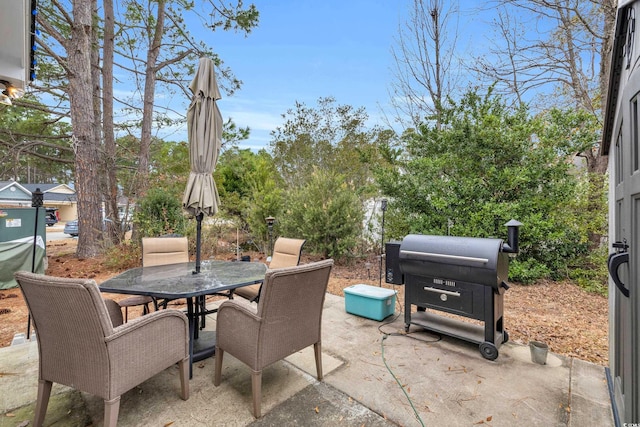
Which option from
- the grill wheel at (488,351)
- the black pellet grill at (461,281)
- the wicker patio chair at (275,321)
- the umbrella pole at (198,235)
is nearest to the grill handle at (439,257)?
the black pellet grill at (461,281)

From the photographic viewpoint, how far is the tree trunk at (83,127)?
6914 mm

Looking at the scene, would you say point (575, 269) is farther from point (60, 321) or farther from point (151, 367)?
point (60, 321)

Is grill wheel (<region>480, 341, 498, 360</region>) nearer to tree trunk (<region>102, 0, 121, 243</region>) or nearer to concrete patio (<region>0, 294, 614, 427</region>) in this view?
concrete patio (<region>0, 294, 614, 427</region>)

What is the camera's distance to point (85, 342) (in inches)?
66.7

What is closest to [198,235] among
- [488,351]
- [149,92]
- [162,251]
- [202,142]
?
[202,142]

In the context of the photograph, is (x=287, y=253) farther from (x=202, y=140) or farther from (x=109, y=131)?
(x=109, y=131)

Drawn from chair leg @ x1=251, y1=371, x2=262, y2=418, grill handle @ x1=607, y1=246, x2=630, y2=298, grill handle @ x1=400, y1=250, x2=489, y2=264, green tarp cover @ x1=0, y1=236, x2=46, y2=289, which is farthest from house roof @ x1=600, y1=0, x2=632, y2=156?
green tarp cover @ x1=0, y1=236, x2=46, y2=289

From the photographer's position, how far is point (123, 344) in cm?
176

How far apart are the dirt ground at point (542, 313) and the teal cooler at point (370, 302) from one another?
443 mm

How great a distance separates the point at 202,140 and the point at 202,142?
0.07 ft

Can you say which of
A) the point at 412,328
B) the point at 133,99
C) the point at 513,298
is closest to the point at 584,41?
the point at 513,298

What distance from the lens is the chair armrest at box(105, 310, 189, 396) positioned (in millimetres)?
1723

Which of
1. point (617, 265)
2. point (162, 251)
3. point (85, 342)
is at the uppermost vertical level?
point (617, 265)

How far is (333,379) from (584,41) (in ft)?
29.6
